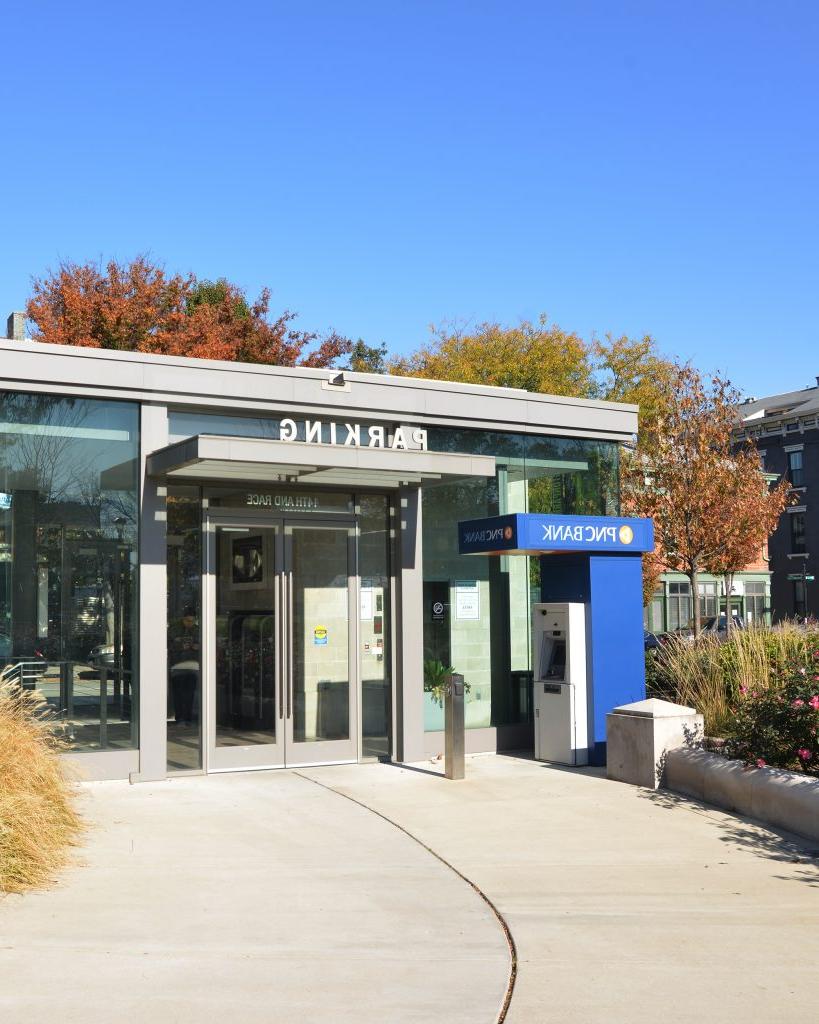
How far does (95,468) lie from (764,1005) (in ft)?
27.3

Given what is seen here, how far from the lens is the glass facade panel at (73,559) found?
11.1 m

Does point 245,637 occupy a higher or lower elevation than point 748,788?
higher

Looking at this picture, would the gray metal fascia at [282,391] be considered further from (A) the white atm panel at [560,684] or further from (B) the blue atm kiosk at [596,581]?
(A) the white atm panel at [560,684]

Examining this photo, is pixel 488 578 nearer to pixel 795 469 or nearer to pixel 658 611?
pixel 658 611

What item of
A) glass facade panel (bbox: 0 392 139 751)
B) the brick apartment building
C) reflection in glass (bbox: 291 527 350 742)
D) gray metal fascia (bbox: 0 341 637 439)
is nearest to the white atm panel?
reflection in glass (bbox: 291 527 350 742)

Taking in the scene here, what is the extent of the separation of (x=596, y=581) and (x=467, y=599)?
66.6 inches

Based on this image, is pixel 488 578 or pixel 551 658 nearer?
pixel 551 658

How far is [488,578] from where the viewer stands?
1390 centimetres

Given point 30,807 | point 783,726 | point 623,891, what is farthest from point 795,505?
point 30,807

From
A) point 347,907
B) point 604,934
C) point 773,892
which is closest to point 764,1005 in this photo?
point 604,934

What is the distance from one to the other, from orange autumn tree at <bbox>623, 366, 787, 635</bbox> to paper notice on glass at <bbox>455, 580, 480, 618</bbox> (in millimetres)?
11778

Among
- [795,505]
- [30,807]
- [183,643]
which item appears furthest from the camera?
[795,505]

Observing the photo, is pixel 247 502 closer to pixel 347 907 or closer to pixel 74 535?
pixel 74 535

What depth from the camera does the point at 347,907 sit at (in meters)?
7.05
